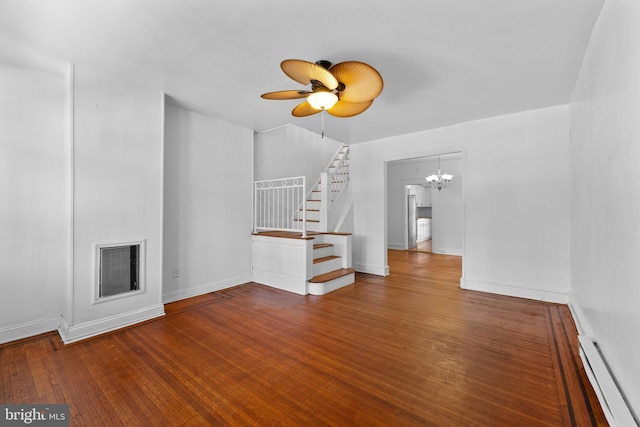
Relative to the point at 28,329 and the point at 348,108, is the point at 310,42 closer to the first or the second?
the point at 348,108

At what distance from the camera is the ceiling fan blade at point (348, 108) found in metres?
2.65

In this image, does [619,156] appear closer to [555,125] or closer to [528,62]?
[528,62]

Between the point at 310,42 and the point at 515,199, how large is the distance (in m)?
3.63

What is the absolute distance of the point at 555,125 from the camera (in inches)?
147

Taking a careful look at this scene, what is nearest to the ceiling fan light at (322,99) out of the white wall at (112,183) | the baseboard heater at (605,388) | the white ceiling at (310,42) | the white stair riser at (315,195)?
the white ceiling at (310,42)

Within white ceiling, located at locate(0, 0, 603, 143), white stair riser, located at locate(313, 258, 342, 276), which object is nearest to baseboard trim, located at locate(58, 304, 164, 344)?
white stair riser, located at locate(313, 258, 342, 276)

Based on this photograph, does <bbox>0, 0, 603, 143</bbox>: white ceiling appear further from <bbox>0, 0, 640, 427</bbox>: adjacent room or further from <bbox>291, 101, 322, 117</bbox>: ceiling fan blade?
<bbox>291, 101, 322, 117</bbox>: ceiling fan blade

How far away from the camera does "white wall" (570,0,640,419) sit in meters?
1.41

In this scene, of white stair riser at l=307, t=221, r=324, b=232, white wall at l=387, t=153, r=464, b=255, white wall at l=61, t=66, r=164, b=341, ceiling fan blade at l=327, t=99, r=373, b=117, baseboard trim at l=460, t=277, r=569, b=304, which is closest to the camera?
ceiling fan blade at l=327, t=99, r=373, b=117

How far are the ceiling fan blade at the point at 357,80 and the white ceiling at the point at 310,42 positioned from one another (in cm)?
32

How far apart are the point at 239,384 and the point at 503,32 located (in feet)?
11.1

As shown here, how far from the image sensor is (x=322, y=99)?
2.40 m

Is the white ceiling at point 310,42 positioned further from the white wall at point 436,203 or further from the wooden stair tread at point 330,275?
the white wall at point 436,203

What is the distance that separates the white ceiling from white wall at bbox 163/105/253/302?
0.76 metres
